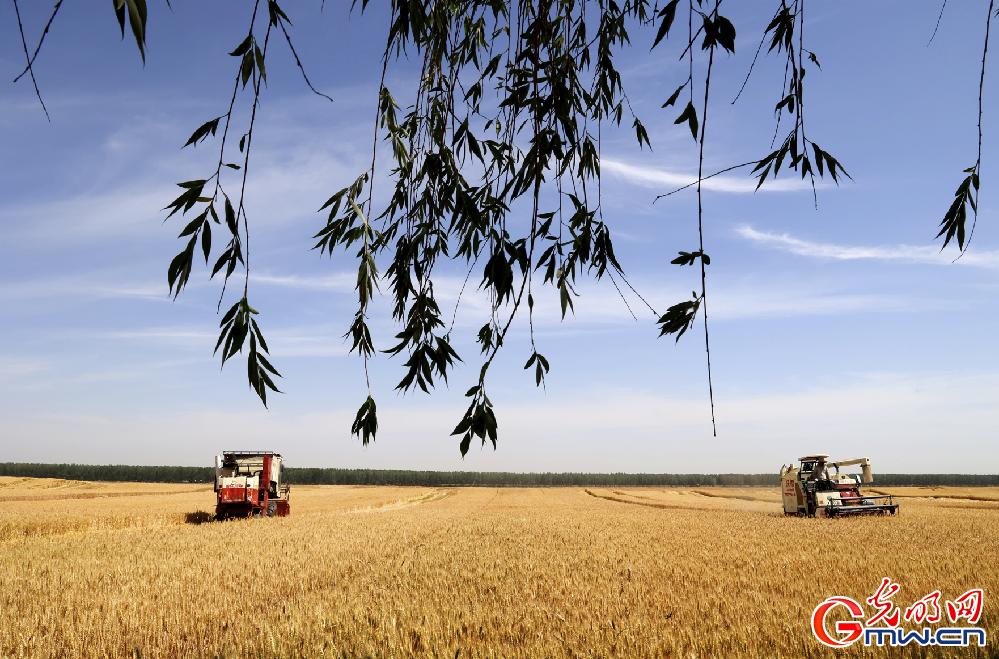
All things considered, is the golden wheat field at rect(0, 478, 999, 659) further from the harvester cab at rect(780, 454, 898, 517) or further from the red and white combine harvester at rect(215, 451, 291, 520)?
the red and white combine harvester at rect(215, 451, 291, 520)

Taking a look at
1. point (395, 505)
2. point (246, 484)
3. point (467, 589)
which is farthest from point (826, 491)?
point (395, 505)

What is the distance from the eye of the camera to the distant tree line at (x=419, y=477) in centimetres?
12344

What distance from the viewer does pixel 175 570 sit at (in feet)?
33.9

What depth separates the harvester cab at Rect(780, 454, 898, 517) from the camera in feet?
69.1

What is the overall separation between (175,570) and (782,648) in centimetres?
932

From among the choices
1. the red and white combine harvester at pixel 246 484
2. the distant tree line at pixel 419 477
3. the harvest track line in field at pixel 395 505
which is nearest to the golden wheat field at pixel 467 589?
the red and white combine harvester at pixel 246 484

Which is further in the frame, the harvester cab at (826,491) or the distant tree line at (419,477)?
the distant tree line at (419,477)

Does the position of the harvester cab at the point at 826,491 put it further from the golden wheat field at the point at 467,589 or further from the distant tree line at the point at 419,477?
the distant tree line at the point at 419,477

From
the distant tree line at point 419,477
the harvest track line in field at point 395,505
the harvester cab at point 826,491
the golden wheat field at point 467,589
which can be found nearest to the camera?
the golden wheat field at point 467,589

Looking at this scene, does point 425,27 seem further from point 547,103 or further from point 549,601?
point 549,601

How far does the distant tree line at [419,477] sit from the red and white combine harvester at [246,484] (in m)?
100

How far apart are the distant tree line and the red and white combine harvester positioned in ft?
329

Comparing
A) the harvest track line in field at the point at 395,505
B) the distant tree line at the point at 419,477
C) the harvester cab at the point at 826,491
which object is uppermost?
the harvester cab at the point at 826,491

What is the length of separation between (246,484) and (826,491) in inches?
813
